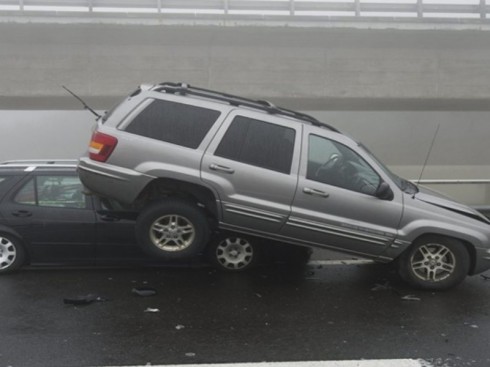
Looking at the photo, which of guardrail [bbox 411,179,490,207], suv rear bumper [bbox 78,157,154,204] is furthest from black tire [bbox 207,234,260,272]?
guardrail [bbox 411,179,490,207]

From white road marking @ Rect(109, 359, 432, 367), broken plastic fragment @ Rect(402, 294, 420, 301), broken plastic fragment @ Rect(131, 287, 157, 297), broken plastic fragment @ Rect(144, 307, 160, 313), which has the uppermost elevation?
broken plastic fragment @ Rect(131, 287, 157, 297)

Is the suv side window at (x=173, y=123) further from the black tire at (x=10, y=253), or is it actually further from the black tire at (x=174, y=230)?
the black tire at (x=10, y=253)

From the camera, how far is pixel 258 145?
473 centimetres

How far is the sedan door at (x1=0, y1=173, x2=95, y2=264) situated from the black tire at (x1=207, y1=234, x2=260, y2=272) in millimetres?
1425

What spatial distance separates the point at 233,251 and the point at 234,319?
57.5 inches

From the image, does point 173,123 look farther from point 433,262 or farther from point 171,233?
point 433,262

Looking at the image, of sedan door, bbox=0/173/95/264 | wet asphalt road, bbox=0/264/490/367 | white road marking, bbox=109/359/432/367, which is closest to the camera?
white road marking, bbox=109/359/432/367

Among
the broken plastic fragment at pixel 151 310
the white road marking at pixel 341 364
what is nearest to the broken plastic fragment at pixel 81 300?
the broken plastic fragment at pixel 151 310

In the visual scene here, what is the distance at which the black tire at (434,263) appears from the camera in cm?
514

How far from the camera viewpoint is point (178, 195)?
4781 millimetres

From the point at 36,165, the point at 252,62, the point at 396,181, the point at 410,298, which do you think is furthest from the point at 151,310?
the point at 252,62

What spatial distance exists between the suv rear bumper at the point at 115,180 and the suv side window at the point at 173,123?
16.0 inches

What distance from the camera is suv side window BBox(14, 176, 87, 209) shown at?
5.61 metres

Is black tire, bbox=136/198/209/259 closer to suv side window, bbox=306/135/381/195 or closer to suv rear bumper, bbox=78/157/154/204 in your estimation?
suv rear bumper, bbox=78/157/154/204
